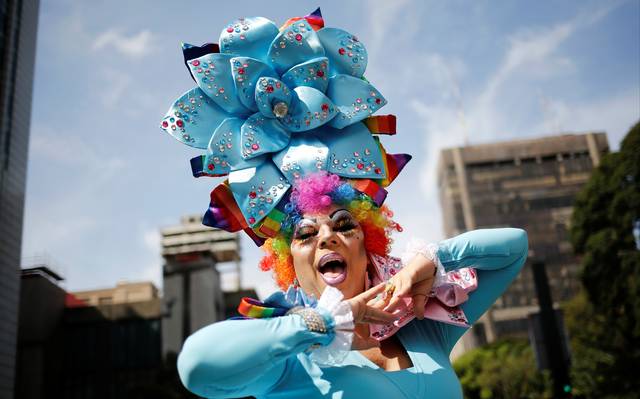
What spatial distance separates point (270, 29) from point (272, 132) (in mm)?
490

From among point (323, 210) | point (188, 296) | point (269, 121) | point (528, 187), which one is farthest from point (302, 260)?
point (528, 187)

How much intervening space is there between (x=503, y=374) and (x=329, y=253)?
1331 inches

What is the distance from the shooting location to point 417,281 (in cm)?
229

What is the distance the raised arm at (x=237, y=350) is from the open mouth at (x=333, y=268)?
471 millimetres

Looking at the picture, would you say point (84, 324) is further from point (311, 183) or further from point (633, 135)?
point (311, 183)

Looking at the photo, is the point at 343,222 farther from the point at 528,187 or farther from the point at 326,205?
the point at 528,187

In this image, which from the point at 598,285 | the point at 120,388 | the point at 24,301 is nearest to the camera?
the point at 598,285

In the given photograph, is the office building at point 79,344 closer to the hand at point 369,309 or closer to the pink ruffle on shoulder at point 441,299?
the pink ruffle on shoulder at point 441,299

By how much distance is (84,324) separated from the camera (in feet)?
128

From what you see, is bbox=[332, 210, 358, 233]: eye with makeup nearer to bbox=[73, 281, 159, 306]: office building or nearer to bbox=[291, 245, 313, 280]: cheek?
bbox=[291, 245, 313, 280]: cheek

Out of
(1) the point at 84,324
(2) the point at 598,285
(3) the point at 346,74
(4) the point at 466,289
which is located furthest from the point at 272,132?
(1) the point at 84,324

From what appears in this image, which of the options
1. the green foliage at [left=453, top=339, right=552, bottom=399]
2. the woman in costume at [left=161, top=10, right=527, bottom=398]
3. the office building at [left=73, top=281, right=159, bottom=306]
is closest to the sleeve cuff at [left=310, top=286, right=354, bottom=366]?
the woman in costume at [left=161, top=10, right=527, bottom=398]

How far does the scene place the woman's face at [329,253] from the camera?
8.08ft

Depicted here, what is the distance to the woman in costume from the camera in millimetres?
2286
